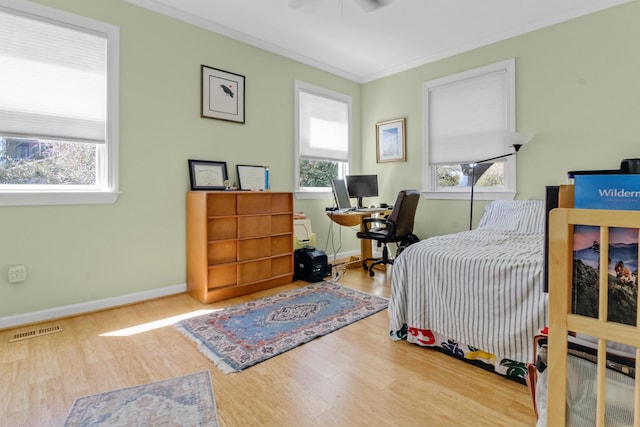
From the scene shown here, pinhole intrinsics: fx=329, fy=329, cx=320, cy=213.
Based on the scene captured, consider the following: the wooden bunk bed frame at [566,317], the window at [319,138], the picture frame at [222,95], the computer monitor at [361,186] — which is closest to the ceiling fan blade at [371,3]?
the picture frame at [222,95]

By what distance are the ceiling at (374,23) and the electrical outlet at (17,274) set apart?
2.35m

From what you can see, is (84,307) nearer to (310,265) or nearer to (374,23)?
(310,265)

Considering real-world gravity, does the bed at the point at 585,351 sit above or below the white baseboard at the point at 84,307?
above

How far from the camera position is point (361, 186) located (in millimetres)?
4562

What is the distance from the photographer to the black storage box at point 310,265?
3625 millimetres

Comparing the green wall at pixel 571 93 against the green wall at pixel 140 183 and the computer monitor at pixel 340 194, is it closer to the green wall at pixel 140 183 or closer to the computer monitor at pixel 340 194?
the computer monitor at pixel 340 194

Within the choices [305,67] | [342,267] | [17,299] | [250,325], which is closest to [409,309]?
[250,325]

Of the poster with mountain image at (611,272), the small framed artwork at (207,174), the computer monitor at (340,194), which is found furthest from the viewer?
the computer monitor at (340,194)

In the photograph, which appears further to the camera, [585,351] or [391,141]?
[391,141]

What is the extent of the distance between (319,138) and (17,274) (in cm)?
340

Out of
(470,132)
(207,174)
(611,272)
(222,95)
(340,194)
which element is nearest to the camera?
(611,272)

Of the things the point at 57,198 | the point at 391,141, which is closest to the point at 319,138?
the point at 391,141

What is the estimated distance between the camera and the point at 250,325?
2445mm

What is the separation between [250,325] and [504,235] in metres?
2.16
